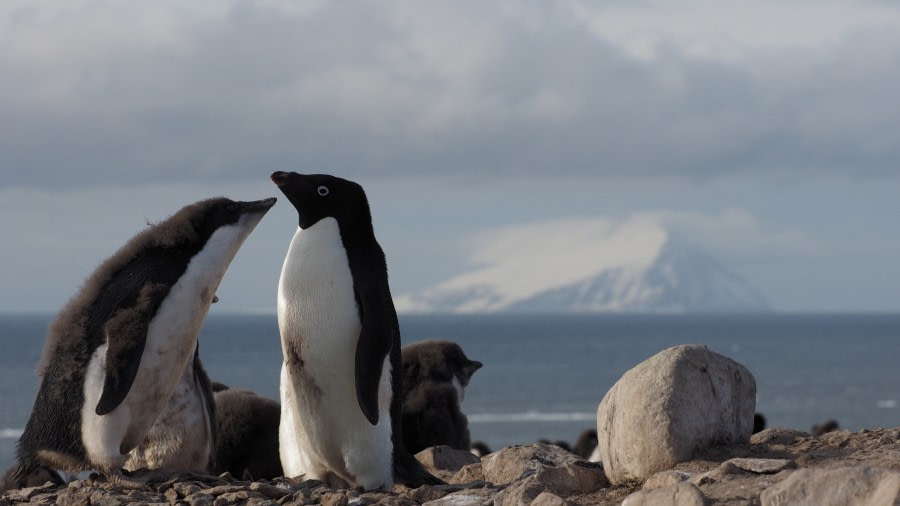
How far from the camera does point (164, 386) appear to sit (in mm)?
7707

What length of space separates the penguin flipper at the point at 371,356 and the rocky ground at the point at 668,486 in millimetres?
534

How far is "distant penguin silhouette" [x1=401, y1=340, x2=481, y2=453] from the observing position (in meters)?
11.1

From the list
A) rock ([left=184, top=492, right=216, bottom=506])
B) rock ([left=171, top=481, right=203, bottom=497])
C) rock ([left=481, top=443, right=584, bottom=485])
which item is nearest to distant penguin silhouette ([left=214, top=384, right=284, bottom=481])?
rock ([left=481, top=443, right=584, bottom=485])

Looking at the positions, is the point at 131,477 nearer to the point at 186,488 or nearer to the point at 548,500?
the point at 186,488

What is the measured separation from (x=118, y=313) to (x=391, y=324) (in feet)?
5.42

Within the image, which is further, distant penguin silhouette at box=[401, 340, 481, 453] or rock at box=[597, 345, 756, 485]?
distant penguin silhouette at box=[401, 340, 481, 453]

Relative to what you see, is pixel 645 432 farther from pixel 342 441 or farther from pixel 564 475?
pixel 342 441

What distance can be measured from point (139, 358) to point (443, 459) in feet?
9.31

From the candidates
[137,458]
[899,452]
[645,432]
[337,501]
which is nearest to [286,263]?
[137,458]

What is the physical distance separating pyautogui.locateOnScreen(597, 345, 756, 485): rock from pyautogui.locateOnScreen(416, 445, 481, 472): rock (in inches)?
110

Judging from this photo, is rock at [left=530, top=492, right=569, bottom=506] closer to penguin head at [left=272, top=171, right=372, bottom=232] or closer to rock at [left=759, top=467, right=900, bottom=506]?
rock at [left=759, top=467, right=900, bottom=506]

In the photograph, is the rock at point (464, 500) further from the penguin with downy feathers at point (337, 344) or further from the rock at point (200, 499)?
the penguin with downy feathers at point (337, 344)

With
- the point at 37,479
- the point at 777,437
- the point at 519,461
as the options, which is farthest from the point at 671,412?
the point at 37,479

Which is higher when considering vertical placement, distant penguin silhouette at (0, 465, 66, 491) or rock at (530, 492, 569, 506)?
rock at (530, 492, 569, 506)
